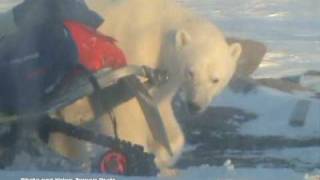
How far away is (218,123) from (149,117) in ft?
1.42

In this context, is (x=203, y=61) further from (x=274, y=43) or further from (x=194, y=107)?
(x=274, y=43)

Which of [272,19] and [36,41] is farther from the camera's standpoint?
[272,19]

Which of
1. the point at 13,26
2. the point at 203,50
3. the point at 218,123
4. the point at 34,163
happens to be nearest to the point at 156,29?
the point at 203,50

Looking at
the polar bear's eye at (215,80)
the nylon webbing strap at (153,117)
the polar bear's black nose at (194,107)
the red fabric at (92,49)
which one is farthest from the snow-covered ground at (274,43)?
the red fabric at (92,49)

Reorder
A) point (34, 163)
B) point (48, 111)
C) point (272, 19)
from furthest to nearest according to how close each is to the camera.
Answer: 1. point (272, 19)
2. point (48, 111)
3. point (34, 163)

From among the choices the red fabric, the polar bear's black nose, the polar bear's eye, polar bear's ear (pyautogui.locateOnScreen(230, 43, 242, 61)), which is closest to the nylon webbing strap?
the polar bear's black nose

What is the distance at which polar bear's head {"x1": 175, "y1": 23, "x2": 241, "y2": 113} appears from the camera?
208 inches

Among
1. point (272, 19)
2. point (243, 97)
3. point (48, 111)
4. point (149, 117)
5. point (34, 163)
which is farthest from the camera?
point (272, 19)

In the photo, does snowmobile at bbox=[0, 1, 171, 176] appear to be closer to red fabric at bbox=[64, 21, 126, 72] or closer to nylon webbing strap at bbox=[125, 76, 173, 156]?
red fabric at bbox=[64, 21, 126, 72]

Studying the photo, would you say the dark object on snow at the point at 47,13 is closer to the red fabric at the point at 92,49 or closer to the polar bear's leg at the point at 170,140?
the red fabric at the point at 92,49

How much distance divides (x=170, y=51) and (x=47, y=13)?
39.7 inches

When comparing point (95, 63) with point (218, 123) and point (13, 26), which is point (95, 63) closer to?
point (13, 26)

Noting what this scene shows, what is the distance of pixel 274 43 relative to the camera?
592cm

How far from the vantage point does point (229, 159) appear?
4508mm
